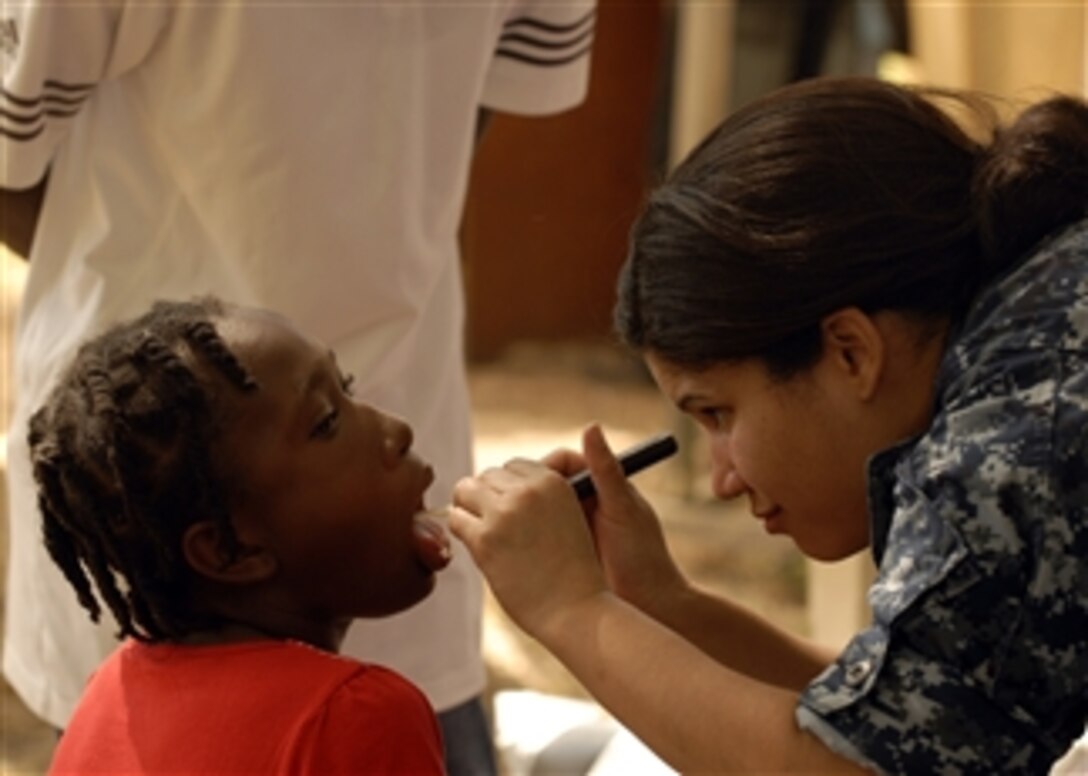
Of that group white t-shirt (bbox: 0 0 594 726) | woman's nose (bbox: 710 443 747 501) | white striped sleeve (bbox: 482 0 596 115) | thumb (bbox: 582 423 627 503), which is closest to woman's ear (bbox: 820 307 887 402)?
woman's nose (bbox: 710 443 747 501)

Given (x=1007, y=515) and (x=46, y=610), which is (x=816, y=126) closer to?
(x=1007, y=515)

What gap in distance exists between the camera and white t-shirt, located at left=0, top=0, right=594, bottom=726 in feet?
5.74

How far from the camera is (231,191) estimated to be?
1791 mm

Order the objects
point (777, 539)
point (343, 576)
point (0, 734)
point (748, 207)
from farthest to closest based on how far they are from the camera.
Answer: point (777, 539) → point (0, 734) → point (343, 576) → point (748, 207)

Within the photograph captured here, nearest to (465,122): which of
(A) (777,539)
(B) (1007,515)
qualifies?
(B) (1007,515)

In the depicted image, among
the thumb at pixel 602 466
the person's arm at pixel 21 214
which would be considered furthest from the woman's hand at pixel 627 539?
the person's arm at pixel 21 214

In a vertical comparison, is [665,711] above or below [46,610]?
above

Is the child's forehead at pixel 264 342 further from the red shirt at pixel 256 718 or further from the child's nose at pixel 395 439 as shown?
the red shirt at pixel 256 718

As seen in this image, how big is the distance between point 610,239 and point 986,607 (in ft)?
9.95

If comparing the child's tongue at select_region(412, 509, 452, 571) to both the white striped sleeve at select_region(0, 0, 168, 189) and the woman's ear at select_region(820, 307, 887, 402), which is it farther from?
the white striped sleeve at select_region(0, 0, 168, 189)

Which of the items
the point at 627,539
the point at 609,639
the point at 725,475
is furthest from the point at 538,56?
the point at 609,639

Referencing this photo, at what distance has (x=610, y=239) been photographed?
4.17 meters

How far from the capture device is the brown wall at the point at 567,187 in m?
4.28

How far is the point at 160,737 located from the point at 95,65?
2.16 ft
